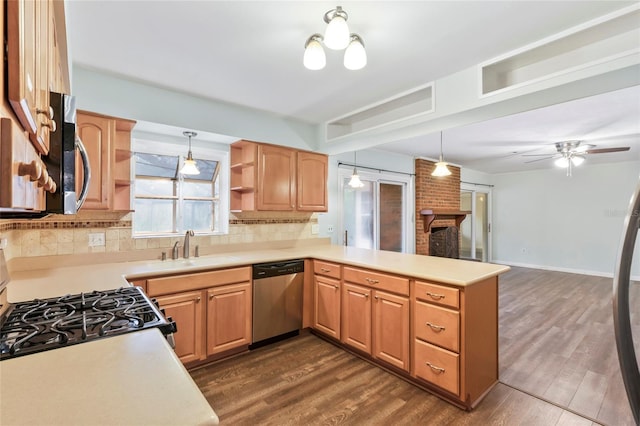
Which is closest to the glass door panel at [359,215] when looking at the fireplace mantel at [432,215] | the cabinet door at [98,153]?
the fireplace mantel at [432,215]

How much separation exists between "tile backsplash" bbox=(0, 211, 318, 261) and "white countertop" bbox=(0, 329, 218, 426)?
53.4 inches

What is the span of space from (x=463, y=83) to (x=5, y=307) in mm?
3144

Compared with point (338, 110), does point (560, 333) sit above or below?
below

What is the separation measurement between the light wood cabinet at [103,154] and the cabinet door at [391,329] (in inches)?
91.7

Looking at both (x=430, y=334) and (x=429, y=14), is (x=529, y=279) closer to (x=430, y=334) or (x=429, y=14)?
(x=430, y=334)

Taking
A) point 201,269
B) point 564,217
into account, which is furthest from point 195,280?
point 564,217

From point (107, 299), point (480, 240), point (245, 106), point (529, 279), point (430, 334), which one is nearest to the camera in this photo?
point (107, 299)

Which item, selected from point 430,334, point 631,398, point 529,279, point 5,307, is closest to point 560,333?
point 430,334

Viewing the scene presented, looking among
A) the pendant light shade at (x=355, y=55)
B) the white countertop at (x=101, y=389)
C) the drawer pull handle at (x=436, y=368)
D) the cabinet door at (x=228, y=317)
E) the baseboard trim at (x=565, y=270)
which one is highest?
the pendant light shade at (x=355, y=55)

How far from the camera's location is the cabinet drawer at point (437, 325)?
82.5 inches

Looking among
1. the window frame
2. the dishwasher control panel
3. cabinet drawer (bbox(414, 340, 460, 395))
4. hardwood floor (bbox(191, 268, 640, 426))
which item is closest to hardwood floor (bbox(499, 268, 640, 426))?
hardwood floor (bbox(191, 268, 640, 426))

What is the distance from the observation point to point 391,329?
8.29ft

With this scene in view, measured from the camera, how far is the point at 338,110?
3.50m

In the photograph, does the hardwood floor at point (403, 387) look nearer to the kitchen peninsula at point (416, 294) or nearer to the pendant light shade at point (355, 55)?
the kitchen peninsula at point (416, 294)
